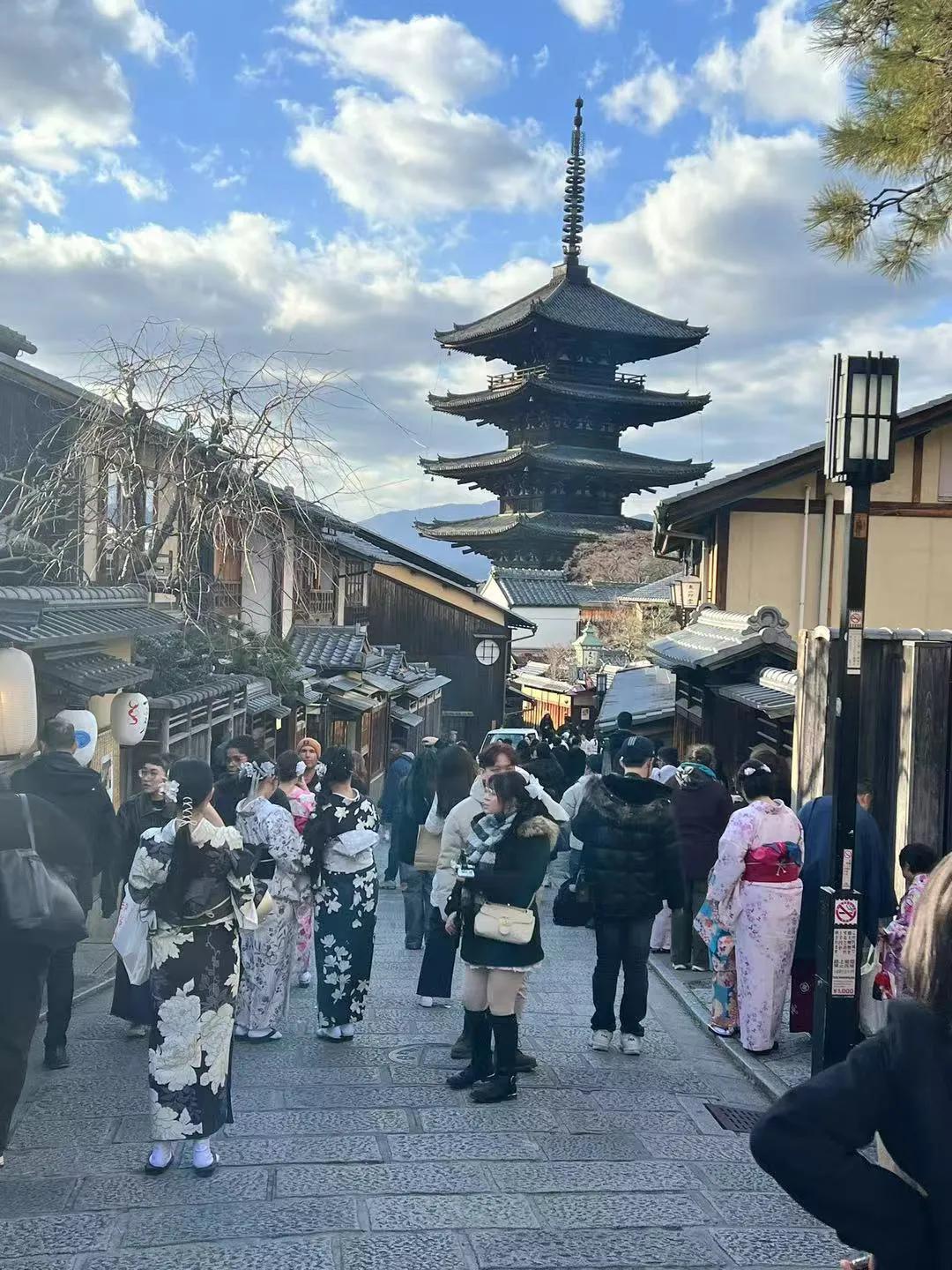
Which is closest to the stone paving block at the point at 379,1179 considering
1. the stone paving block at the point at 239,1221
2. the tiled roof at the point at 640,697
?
the stone paving block at the point at 239,1221

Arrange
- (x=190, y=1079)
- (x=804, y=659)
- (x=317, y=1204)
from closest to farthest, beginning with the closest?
(x=317, y=1204) → (x=190, y=1079) → (x=804, y=659)

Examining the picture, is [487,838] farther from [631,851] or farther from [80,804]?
[80,804]

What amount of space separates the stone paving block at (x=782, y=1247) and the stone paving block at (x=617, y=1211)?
0.16 metres

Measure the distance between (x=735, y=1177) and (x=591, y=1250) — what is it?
3.07ft

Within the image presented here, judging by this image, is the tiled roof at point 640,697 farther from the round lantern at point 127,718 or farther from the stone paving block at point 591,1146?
the stone paving block at point 591,1146

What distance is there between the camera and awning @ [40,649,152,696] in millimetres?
8820

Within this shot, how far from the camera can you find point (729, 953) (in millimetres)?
6695

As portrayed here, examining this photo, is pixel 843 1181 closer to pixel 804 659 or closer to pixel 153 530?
pixel 804 659

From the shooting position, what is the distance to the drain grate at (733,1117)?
206 inches

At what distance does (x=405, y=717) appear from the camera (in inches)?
1010

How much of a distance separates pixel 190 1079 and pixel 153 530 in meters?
9.31

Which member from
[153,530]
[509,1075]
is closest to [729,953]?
[509,1075]

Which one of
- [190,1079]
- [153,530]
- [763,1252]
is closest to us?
[763,1252]

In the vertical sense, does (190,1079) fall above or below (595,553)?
below
